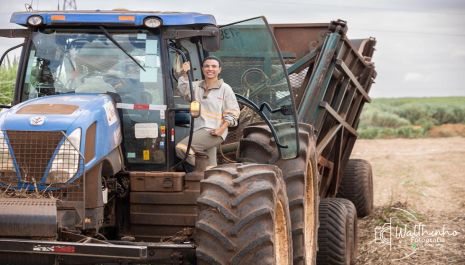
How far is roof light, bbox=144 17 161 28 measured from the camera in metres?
8.67

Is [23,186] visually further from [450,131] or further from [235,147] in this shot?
[450,131]

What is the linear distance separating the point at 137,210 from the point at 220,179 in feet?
4.15

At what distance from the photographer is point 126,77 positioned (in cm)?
876

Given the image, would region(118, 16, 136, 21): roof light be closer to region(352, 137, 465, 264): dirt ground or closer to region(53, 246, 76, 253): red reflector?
region(53, 246, 76, 253): red reflector

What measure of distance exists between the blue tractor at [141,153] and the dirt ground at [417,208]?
2.82 m

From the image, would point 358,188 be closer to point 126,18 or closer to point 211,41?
point 211,41

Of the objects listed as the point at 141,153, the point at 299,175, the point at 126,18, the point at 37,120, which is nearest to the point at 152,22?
the point at 126,18

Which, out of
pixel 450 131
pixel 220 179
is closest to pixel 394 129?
pixel 450 131

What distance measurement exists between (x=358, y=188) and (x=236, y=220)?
306 inches

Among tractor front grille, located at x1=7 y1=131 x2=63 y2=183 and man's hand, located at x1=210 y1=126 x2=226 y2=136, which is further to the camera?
man's hand, located at x1=210 y1=126 x2=226 y2=136

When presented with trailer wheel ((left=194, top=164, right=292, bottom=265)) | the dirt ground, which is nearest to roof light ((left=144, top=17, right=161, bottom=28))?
trailer wheel ((left=194, top=164, right=292, bottom=265))

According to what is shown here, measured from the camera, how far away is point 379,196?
17875 millimetres

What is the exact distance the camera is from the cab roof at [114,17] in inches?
342

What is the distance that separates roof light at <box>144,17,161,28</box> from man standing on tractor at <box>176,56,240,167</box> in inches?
16.9
